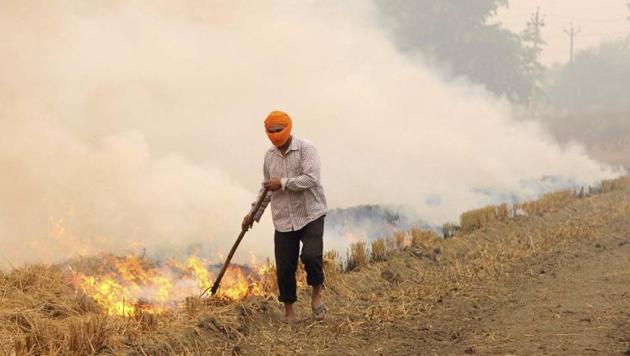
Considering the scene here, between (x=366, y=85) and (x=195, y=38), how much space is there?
635cm

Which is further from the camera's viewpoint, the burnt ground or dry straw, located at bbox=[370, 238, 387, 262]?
dry straw, located at bbox=[370, 238, 387, 262]

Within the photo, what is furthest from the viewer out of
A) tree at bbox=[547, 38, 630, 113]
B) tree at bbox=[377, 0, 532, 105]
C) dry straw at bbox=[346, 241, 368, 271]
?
tree at bbox=[547, 38, 630, 113]

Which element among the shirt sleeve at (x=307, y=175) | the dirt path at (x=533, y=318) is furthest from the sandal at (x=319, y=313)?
the shirt sleeve at (x=307, y=175)

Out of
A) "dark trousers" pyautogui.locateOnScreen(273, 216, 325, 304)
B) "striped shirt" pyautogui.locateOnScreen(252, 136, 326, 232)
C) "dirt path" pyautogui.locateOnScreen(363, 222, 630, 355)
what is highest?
"striped shirt" pyautogui.locateOnScreen(252, 136, 326, 232)

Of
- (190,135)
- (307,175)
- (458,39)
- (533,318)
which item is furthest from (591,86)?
(307,175)

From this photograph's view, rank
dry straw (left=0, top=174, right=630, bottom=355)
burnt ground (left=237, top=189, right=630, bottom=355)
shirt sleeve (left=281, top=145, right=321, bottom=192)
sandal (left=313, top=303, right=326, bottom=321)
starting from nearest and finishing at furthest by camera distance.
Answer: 1. dry straw (left=0, top=174, right=630, bottom=355)
2. burnt ground (left=237, top=189, right=630, bottom=355)
3. shirt sleeve (left=281, top=145, right=321, bottom=192)
4. sandal (left=313, top=303, right=326, bottom=321)

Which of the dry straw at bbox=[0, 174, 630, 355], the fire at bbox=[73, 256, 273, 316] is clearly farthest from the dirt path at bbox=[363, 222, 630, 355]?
the fire at bbox=[73, 256, 273, 316]

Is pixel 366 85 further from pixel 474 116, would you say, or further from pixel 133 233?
pixel 133 233

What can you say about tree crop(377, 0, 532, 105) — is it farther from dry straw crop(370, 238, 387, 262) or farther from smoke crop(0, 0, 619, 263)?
dry straw crop(370, 238, 387, 262)

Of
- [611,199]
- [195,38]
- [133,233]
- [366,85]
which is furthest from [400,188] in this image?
[133,233]

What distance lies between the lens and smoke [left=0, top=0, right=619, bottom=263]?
9.27 metres

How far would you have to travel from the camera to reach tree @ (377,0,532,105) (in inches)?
1710

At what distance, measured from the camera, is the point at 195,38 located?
1389 centimetres

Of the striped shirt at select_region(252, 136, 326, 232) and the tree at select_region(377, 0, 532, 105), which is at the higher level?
the tree at select_region(377, 0, 532, 105)
